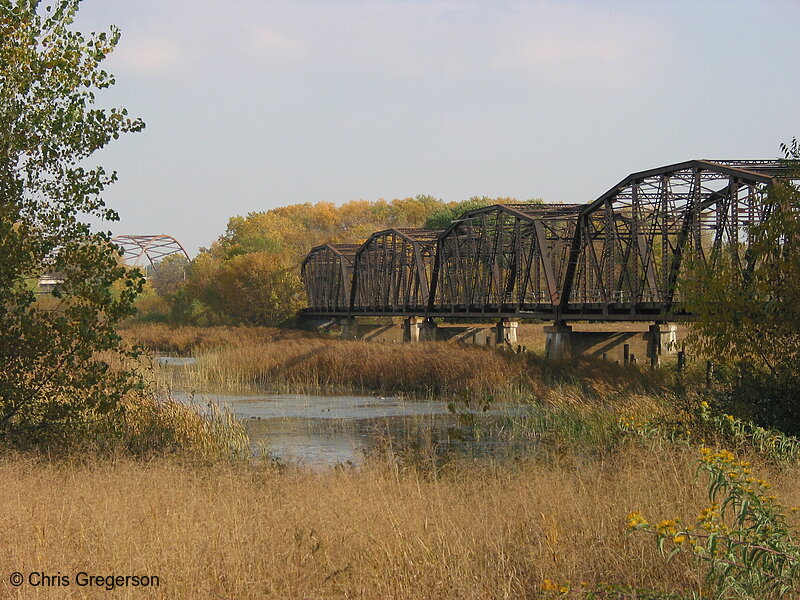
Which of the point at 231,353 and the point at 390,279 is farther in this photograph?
the point at 390,279

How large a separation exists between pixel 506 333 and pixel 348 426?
25990 mm

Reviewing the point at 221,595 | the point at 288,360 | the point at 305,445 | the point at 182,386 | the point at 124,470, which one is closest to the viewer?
the point at 221,595

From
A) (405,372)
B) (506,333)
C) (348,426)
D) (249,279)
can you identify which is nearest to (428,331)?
(506,333)

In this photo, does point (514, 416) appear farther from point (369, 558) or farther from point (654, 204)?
point (369, 558)

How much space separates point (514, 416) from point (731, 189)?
8.98m

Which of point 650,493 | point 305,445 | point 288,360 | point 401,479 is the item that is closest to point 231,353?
point 288,360

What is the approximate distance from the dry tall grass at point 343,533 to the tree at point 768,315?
4292mm

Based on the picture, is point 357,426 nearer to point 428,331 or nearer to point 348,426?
point 348,426

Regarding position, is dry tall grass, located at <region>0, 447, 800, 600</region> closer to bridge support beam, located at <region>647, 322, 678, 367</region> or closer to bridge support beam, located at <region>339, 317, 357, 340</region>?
bridge support beam, located at <region>647, 322, 678, 367</region>

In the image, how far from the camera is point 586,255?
41.6 meters

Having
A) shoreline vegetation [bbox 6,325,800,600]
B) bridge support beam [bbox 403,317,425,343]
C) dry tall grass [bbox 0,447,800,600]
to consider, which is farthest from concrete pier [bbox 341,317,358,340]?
dry tall grass [bbox 0,447,800,600]

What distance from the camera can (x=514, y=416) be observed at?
2558cm

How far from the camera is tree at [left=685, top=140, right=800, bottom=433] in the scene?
52.7 ft

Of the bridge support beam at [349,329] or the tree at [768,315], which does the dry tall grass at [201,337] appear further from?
the tree at [768,315]
